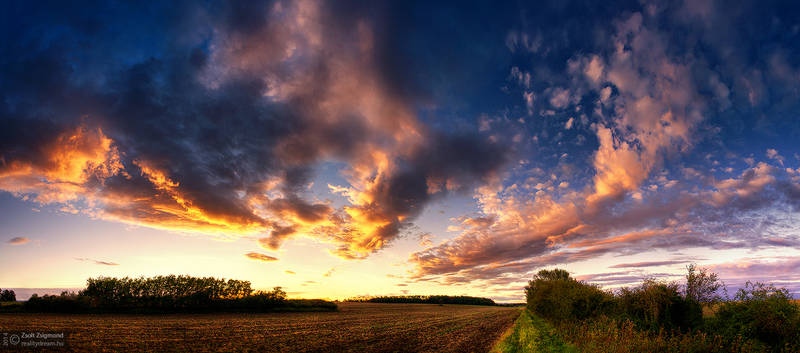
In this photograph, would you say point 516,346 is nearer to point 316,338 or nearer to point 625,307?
point 625,307

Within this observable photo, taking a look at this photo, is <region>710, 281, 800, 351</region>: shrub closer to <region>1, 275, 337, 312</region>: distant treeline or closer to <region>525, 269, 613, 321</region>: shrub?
<region>525, 269, 613, 321</region>: shrub

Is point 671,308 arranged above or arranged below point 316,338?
above

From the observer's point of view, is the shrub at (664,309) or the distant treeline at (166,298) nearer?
the shrub at (664,309)

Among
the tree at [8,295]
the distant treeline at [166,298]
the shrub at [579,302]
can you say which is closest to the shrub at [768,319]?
the shrub at [579,302]

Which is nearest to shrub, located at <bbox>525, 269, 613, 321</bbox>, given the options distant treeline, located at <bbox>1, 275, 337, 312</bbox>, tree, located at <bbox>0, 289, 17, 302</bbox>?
distant treeline, located at <bbox>1, 275, 337, 312</bbox>

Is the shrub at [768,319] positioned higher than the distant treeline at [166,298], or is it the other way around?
the shrub at [768,319]

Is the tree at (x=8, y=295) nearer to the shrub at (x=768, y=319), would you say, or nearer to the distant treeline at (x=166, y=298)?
the distant treeline at (x=166, y=298)

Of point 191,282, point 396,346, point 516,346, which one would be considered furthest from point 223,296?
point 516,346

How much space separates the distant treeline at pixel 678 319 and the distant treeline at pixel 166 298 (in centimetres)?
6589

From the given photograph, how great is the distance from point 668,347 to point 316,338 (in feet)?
79.8

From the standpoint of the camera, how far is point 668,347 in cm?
1526

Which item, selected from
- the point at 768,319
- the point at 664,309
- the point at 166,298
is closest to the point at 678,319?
the point at 664,309

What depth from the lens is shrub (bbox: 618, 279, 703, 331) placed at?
23453 mm

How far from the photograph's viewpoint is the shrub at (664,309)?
76.9 ft
